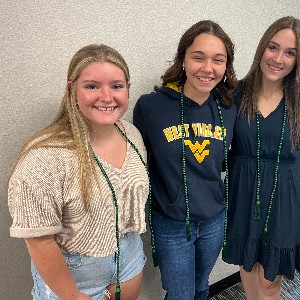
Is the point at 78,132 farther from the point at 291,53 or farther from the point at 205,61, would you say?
the point at 291,53

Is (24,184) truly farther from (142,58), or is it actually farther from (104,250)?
(142,58)

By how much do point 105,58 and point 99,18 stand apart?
446mm

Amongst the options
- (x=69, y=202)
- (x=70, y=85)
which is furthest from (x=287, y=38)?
(x=69, y=202)

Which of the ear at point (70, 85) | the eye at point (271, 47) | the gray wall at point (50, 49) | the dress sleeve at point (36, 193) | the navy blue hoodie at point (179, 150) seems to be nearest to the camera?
the dress sleeve at point (36, 193)

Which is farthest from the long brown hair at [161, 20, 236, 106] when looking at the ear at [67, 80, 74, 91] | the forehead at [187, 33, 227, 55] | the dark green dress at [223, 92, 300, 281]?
the ear at [67, 80, 74, 91]

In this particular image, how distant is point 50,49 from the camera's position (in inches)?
50.2

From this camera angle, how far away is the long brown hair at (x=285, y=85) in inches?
55.9

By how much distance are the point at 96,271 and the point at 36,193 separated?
14.6 inches

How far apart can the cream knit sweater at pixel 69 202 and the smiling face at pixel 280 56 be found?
72cm

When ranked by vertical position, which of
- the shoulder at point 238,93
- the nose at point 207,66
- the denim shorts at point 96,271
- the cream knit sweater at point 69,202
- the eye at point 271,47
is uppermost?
the eye at point 271,47

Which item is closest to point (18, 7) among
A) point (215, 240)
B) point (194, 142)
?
point (194, 142)

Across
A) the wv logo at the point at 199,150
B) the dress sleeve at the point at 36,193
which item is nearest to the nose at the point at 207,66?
the wv logo at the point at 199,150

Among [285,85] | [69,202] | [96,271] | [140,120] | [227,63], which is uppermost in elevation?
[227,63]

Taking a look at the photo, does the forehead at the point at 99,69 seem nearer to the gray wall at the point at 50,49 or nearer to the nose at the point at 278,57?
the gray wall at the point at 50,49
